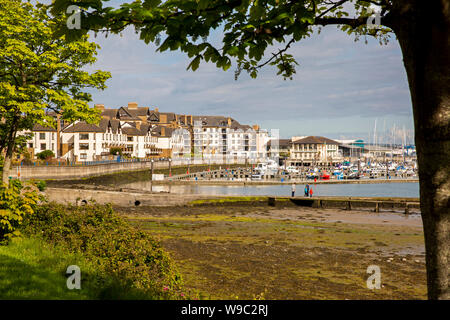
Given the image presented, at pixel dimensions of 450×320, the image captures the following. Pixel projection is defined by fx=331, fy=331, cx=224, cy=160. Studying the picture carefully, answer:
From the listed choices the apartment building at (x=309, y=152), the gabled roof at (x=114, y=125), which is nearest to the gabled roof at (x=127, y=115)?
the gabled roof at (x=114, y=125)

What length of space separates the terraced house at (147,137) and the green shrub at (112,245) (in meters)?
32.7

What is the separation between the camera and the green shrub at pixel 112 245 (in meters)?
8.55

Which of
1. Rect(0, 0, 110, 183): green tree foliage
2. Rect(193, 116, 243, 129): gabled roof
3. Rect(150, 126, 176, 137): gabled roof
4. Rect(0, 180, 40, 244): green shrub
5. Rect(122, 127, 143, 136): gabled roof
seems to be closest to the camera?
Rect(0, 180, 40, 244): green shrub

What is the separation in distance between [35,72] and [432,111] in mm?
24809

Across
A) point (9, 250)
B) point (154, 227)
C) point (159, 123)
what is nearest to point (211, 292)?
point (9, 250)

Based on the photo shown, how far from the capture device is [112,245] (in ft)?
33.0

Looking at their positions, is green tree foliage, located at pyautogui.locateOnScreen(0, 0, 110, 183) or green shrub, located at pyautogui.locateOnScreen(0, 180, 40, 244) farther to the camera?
green tree foliage, located at pyautogui.locateOnScreen(0, 0, 110, 183)

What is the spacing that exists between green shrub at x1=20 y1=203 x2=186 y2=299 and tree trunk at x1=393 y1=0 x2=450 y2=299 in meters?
5.48

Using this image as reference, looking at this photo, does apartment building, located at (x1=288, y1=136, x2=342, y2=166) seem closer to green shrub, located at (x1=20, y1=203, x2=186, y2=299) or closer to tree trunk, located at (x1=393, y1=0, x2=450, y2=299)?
green shrub, located at (x1=20, y1=203, x2=186, y2=299)

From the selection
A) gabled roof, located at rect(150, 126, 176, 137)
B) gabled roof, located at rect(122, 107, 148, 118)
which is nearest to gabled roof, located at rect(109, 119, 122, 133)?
gabled roof, located at rect(150, 126, 176, 137)

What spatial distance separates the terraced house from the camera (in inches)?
3629
